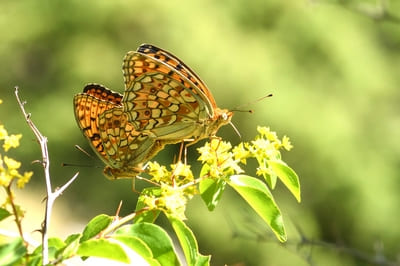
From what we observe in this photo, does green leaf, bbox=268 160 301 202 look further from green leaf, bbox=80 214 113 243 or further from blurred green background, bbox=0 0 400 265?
blurred green background, bbox=0 0 400 265

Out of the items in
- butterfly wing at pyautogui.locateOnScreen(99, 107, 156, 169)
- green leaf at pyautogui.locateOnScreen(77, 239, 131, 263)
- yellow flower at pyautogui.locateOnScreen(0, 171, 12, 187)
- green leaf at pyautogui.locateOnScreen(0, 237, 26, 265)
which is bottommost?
butterfly wing at pyautogui.locateOnScreen(99, 107, 156, 169)

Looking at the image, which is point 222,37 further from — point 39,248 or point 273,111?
point 39,248

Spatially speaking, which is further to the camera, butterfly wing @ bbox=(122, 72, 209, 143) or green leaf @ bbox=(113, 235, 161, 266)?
butterfly wing @ bbox=(122, 72, 209, 143)

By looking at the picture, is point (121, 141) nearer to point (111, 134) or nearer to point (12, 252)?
point (111, 134)

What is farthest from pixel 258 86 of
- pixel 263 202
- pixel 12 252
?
pixel 12 252

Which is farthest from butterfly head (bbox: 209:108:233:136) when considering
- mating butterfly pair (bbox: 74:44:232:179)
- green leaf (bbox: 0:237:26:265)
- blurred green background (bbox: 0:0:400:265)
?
blurred green background (bbox: 0:0:400:265)

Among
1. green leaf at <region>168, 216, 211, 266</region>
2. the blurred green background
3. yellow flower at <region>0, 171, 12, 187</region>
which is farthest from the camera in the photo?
the blurred green background

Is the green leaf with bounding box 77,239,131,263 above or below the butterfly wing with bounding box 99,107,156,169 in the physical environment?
above
